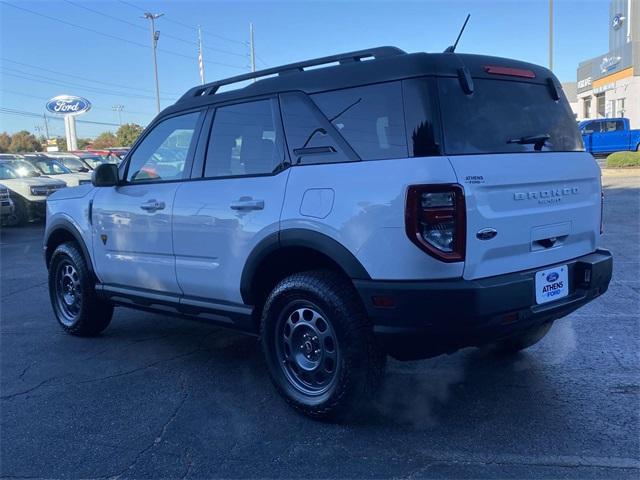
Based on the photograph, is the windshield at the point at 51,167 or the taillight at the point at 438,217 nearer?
the taillight at the point at 438,217

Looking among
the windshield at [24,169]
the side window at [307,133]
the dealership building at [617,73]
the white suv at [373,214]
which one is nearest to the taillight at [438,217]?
the white suv at [373,214]

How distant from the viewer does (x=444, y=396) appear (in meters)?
3.88

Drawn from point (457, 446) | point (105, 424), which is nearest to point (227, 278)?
point (105, 424)

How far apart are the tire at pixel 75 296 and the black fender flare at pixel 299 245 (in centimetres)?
212

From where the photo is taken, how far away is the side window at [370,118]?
317 cm

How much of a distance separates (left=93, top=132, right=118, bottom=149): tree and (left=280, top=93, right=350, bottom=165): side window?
74.3 meters

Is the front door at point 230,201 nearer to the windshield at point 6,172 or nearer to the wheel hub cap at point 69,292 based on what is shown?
the wheel hub cap at point 69,292

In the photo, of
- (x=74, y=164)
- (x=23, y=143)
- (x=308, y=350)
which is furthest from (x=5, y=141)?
(x=308, y=350)

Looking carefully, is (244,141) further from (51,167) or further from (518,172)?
(51,167)

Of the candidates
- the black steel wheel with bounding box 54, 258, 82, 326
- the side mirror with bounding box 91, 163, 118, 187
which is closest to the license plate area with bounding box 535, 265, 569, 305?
the side mirror with bounding box 91, 163, 118, 187

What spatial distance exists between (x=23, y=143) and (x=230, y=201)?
77.2 meters

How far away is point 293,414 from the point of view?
3.70 meters

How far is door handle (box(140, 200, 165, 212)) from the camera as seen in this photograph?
439 centimetres

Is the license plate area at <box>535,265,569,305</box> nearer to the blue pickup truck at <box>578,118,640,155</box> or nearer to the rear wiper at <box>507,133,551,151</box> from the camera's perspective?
the rear wiper at <box>507,133,551,151</box>
